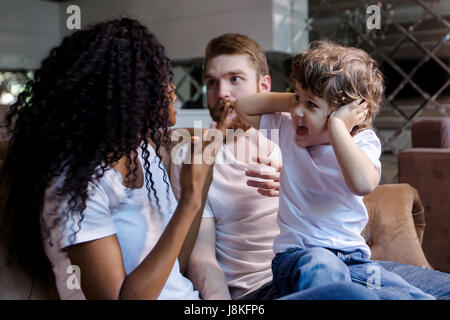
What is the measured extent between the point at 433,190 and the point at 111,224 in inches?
45.9

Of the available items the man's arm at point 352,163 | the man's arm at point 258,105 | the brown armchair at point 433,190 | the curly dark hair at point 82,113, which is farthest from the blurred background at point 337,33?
the curly dark hair at point 82,113

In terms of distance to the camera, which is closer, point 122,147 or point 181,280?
point 122,147

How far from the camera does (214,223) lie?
75 centimetres

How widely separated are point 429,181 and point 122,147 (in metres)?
1.17

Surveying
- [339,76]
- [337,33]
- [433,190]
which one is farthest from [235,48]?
[337,33]

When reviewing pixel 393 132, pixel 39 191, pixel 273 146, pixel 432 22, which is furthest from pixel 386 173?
pixel 39 191

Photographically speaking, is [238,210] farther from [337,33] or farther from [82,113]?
[337,33]

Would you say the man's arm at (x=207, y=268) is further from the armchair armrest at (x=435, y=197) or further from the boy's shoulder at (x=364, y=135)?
the armchair armrest at (x=435, y=197)

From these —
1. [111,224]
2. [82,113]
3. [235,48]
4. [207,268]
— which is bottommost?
[207,268]

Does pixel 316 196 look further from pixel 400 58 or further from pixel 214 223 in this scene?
pixel 400 58

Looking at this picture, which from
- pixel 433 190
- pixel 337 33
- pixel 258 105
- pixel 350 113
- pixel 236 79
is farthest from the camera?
pixel 337 33

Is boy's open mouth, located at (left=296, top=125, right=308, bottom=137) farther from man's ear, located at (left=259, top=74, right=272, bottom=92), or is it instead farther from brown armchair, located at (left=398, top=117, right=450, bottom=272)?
brown armchair, located at (left=398, top=117, right=450, bottom=272)

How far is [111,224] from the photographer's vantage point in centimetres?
48

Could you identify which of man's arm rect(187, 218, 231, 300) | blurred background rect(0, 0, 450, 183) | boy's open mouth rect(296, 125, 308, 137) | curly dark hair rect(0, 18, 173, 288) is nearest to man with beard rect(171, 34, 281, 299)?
man's arm rect(187, 218, 231, 300)
